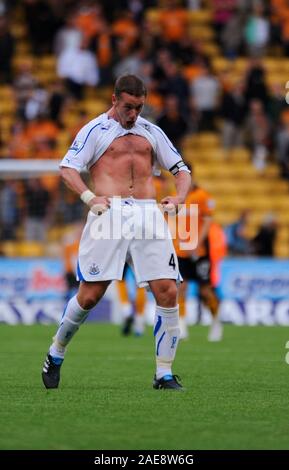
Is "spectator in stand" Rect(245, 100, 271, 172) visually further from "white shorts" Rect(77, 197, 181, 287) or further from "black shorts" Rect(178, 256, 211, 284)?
"white shorts" Rect(77, 197, 181, 287)

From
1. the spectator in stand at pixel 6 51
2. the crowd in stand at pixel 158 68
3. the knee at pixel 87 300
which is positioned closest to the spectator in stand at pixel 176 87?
the crowd in stand at pixel 158 68

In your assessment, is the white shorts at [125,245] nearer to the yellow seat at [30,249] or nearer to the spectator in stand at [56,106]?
the yellow seat at [30,249]

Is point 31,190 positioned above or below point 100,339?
above

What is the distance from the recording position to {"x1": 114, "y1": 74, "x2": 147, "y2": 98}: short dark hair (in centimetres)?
1015

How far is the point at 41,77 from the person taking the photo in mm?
28812

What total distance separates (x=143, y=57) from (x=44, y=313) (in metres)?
7.05

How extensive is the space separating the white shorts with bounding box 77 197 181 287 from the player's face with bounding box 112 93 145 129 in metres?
0.62

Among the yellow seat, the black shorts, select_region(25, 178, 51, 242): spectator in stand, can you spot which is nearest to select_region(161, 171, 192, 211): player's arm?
the black shorts

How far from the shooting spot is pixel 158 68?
90.1 feet

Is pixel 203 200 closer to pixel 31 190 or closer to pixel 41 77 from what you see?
pixel 31 190

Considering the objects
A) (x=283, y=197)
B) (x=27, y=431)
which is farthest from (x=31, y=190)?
(x=27, y=431)

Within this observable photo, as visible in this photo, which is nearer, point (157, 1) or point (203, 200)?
point (203, 200)

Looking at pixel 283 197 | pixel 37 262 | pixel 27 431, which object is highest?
pixel 283 197

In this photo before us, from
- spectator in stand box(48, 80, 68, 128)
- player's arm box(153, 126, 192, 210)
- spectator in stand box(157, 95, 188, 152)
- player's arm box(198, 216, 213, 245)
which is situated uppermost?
spectator in stand box(48, 80, 68, 128)
